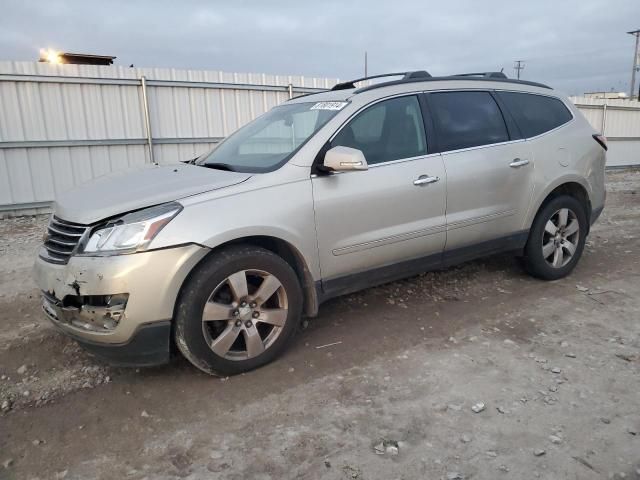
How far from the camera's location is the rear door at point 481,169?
3.81 m

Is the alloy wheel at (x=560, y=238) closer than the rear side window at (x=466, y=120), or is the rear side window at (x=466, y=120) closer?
the rear side window at (x=466, y=120)

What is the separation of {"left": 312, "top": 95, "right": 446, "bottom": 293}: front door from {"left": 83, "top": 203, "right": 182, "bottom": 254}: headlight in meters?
0.99

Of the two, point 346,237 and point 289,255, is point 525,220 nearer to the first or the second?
point 346,237

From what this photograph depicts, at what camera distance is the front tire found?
9.07 feet

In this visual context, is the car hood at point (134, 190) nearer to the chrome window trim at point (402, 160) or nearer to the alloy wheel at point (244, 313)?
the alloy wheel at point (244, 313)

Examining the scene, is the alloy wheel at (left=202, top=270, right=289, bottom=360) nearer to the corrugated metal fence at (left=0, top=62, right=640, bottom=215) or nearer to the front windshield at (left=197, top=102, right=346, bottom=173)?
the front windshield at (left=197, top=102, right=346, bottom=173)

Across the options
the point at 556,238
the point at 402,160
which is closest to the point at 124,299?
the point at 402,160

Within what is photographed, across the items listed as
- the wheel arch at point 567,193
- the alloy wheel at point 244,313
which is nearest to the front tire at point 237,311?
the alloy wheel at point 244,313

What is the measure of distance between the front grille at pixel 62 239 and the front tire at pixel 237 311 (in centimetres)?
69

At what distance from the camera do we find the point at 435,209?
369 centimetres

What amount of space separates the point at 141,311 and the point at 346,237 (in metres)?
1.40

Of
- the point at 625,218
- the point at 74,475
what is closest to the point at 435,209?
the point at 74,475

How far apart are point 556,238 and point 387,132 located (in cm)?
210

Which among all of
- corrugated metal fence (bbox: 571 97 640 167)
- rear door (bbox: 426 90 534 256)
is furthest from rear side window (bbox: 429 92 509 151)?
corrugated metal fence (bbox: 571 97 640 167)
